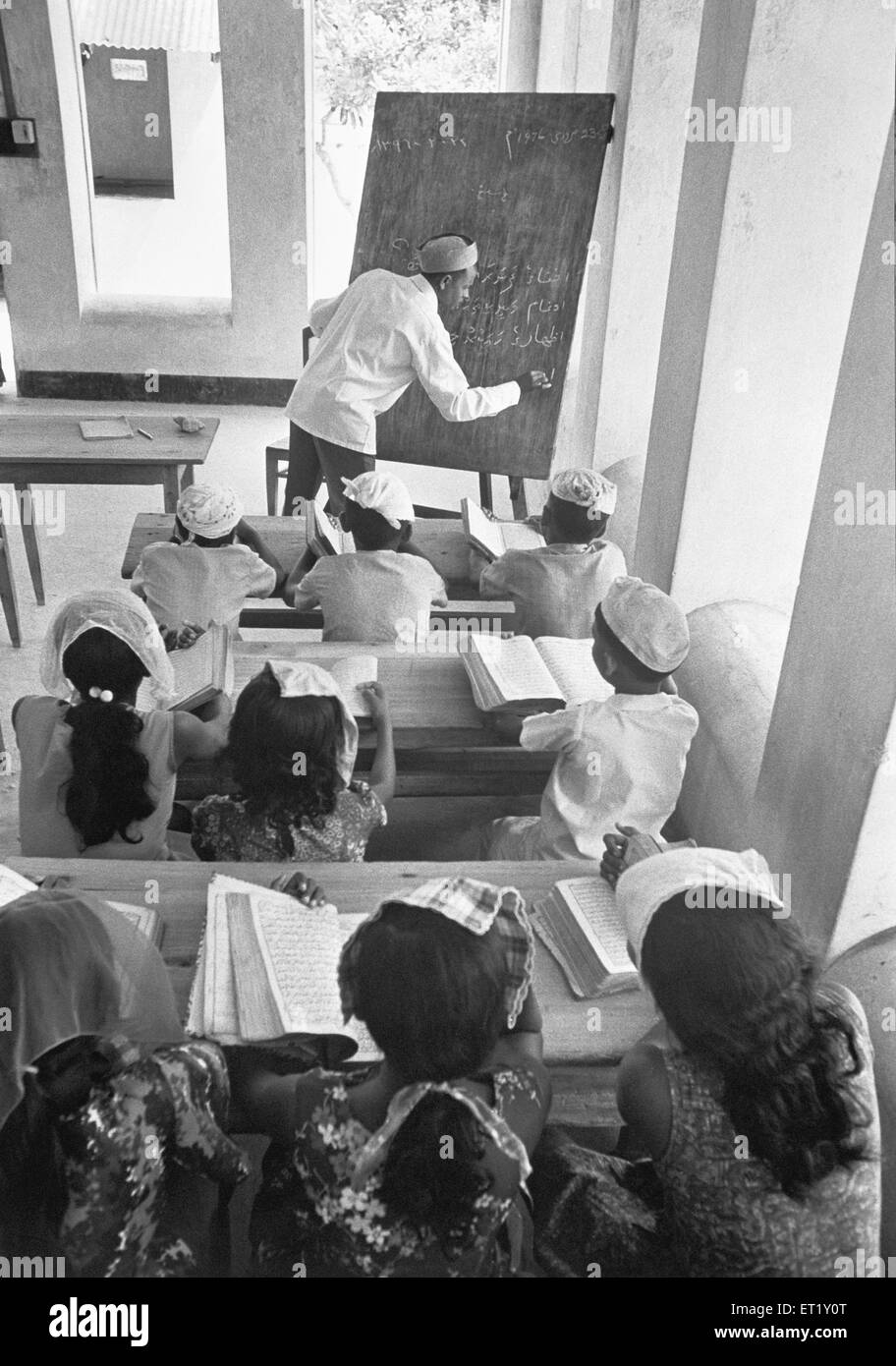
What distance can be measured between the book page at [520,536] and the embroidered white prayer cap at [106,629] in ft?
5.54

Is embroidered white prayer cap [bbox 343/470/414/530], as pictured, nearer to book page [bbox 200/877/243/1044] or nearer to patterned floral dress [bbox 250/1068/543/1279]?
book page [bbox 200/877/243/1044]

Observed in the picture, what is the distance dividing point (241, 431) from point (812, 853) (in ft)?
17.6

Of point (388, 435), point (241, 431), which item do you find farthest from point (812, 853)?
point (241, 431)

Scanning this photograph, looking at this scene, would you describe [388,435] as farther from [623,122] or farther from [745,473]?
[745,473]

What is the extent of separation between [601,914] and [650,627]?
642mm

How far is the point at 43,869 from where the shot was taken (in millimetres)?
1891

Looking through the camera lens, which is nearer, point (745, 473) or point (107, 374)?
point (745, 473)

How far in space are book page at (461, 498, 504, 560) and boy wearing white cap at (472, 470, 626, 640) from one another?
1.03 ft

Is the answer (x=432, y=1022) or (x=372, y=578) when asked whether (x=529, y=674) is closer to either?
(x=372, y=578)

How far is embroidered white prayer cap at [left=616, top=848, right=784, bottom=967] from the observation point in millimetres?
1387

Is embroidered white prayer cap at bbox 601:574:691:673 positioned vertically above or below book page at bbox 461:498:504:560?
above

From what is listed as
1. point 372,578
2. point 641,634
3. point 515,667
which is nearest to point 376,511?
point 372,578

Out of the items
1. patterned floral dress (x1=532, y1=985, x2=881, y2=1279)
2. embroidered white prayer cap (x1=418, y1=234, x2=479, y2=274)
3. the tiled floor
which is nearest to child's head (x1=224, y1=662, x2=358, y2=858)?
patterned floral dress (x1=532, y1=985, x2=881, y2=1279)

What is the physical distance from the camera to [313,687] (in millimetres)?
1944
